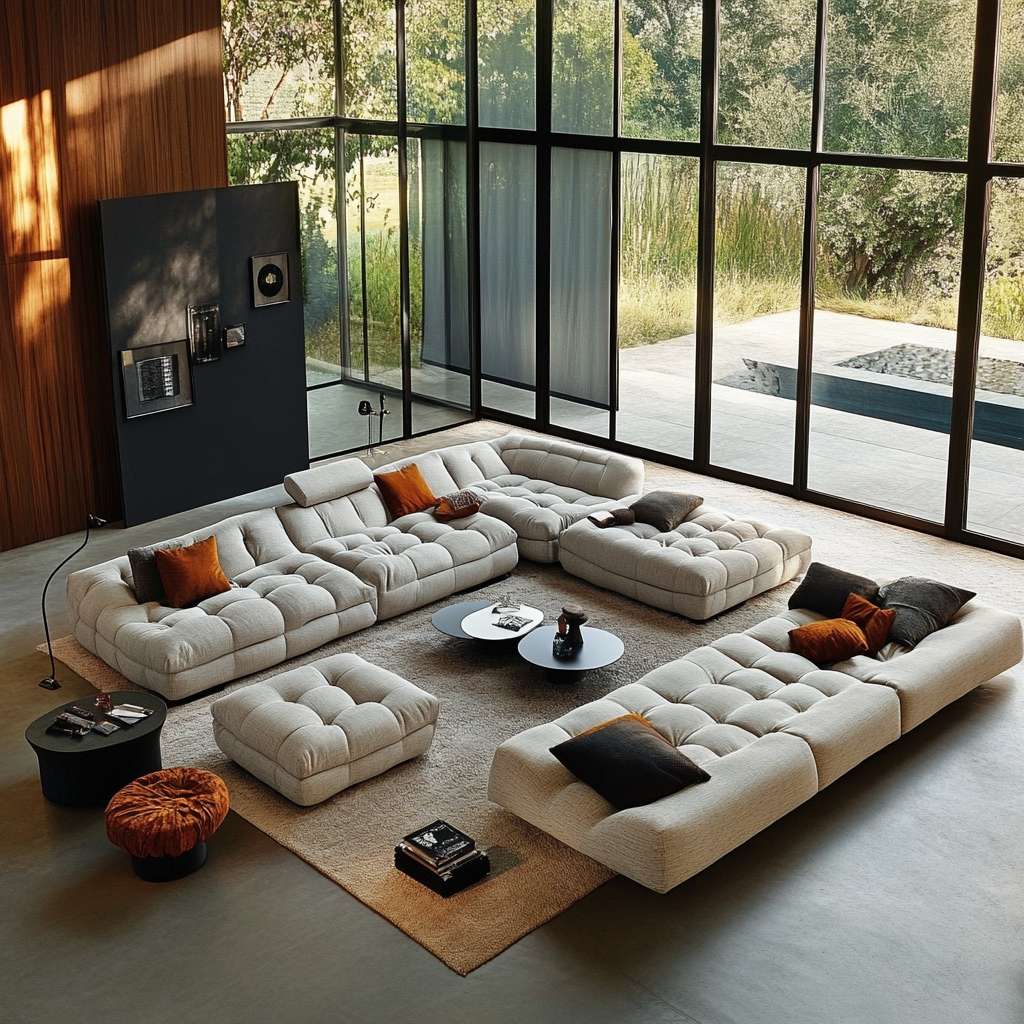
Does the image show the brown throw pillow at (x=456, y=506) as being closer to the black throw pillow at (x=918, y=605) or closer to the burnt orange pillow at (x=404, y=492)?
the burnt orange pillow at (x=404, y=492)

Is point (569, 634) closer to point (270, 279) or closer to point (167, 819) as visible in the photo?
point (167, 819)

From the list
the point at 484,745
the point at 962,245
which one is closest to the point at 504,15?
the point at 962,245

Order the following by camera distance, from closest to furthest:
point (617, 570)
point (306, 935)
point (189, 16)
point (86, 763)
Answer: point (306, 935) < point (86, 763) < point (617, 570) < point (189, 16)

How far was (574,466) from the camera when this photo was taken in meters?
10.4

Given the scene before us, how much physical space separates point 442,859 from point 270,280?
6092 mm

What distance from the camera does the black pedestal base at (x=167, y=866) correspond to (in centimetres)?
611

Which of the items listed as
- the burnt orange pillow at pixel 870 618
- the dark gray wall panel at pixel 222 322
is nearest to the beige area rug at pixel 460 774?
the burnt orange pillow at pixel 870 618

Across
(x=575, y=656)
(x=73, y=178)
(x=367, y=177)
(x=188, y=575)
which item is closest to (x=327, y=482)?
(x=188, y=575)

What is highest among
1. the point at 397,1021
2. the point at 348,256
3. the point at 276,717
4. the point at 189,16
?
the point at 189,16

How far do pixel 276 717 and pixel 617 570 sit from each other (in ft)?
9.92

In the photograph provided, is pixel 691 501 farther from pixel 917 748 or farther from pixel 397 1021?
pixel 397 1021

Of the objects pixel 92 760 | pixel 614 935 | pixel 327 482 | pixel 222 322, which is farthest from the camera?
pixel 222 322

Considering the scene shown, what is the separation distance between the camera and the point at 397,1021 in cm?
525

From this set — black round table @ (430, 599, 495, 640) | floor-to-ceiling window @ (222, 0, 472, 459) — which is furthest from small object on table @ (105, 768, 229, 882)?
floor-to-ceiling window @ (222, 0, 472, 459)
